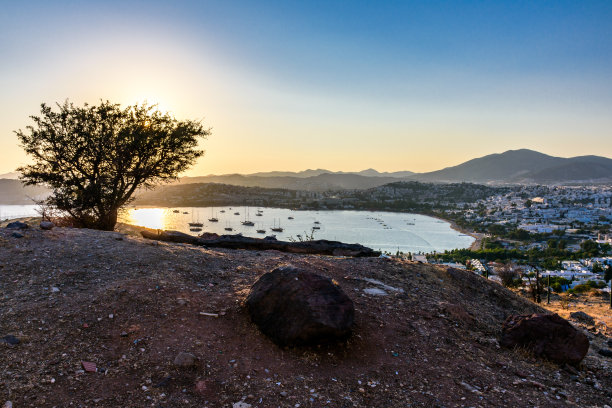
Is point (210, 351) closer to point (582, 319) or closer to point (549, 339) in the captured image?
point (549, 339)

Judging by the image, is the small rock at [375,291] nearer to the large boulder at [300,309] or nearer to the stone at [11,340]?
the large boulder at [300,309]

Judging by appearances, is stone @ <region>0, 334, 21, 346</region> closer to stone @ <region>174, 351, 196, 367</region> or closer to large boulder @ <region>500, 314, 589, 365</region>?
stone @ <region>174, 351, 196, 367</region>

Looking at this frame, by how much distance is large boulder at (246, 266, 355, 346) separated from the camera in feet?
15.8

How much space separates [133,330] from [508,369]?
562 cm

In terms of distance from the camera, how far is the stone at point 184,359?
4.21m

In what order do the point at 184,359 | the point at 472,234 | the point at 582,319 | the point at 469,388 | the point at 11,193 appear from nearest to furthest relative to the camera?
the point at 184,359
the point at 469,388
the point at 582,319
the point at 472,234
the point at 11,193

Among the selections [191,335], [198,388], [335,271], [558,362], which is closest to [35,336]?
[191,335]

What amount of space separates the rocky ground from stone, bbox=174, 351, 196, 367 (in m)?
0.02

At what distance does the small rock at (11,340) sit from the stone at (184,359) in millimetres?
2014

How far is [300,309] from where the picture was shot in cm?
491

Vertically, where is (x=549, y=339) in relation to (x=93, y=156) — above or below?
below

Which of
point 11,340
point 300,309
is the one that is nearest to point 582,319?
point 300,309

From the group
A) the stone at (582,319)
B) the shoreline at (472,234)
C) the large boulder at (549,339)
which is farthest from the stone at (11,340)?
the shoreline at (472,234)

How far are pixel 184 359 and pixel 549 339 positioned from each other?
596 cm
